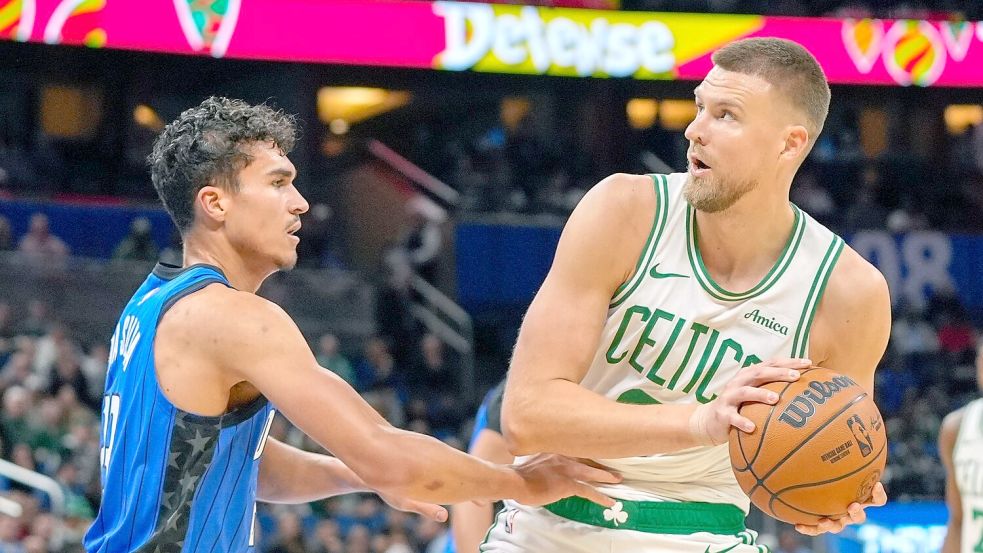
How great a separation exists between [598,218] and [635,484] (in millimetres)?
762

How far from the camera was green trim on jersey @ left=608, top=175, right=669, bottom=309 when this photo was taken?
361 cm

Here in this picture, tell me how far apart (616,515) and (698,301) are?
25.0 inches

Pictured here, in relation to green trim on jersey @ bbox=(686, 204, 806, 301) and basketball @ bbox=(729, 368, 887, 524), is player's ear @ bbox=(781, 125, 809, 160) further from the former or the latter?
basketball @ bbox=(729, 368, 887, 524)

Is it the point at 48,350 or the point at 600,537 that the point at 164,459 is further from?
the point at 48,350

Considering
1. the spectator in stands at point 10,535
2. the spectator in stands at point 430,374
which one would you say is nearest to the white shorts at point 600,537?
the spectator in stands at point 10,535

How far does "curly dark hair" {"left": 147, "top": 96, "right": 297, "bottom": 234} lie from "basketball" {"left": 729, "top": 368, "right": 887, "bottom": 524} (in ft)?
4.95

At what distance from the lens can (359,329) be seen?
15070mm

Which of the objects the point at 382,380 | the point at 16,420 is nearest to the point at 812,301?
the point at 16,420

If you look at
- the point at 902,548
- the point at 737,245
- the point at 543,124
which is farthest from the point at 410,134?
the point at 737,245

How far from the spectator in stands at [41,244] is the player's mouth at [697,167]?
11.4 metres

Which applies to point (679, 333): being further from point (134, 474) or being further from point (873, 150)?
point (873, 150)

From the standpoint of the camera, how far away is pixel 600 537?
3.65 metres

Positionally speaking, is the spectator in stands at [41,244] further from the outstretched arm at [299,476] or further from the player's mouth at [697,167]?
the player's mouth at [697,167]

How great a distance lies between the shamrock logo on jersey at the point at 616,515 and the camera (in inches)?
143
